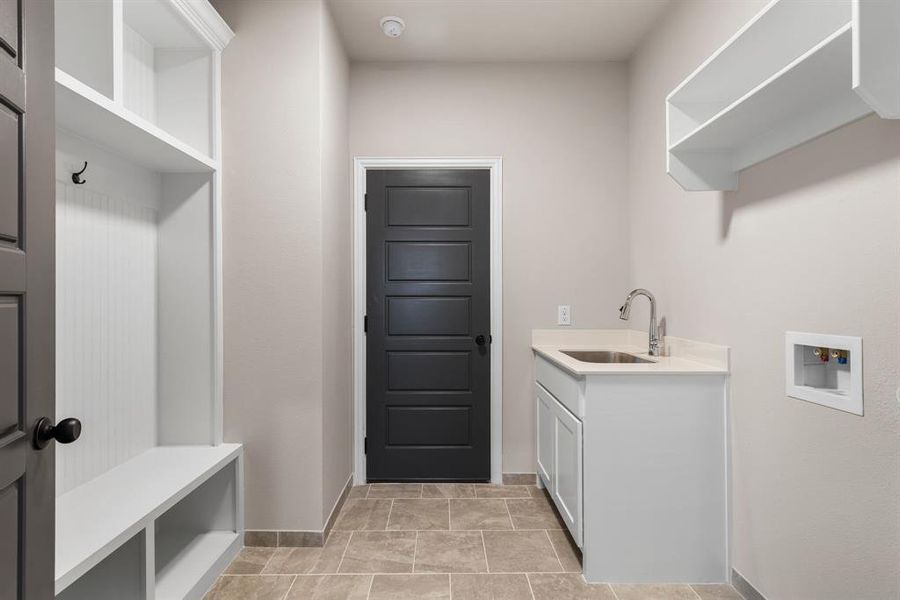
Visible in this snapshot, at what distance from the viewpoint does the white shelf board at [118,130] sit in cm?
152

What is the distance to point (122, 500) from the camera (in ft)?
5.86

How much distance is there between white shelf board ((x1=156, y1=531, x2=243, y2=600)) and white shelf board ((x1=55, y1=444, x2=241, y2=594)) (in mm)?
352

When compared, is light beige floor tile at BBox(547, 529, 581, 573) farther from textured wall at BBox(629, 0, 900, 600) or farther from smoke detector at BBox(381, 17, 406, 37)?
smoke detector at BBox(381, 17, 406, 37)

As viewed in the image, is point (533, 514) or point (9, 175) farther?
point (533, 514)

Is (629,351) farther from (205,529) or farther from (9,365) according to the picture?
(9,365)

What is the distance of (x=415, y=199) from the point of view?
3.27 metres

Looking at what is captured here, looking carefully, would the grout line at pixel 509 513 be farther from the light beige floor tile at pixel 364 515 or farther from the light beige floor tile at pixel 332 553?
the light beige floor tile at pixel 332 553

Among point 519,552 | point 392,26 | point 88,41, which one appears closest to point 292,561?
point 519,552

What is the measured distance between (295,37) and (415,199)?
116cm

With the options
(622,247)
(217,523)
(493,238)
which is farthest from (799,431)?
(217,523)

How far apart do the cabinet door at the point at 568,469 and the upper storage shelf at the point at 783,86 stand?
1.15m

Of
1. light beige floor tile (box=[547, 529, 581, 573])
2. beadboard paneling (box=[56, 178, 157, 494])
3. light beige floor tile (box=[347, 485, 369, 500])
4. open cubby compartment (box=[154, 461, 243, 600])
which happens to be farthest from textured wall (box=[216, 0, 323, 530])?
light beige floor tile (box=[547, 529, 581, 573])

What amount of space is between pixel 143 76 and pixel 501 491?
291cm

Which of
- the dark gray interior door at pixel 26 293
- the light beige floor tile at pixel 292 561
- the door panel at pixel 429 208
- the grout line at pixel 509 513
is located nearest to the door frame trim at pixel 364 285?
the door panel at pixel 429 208
